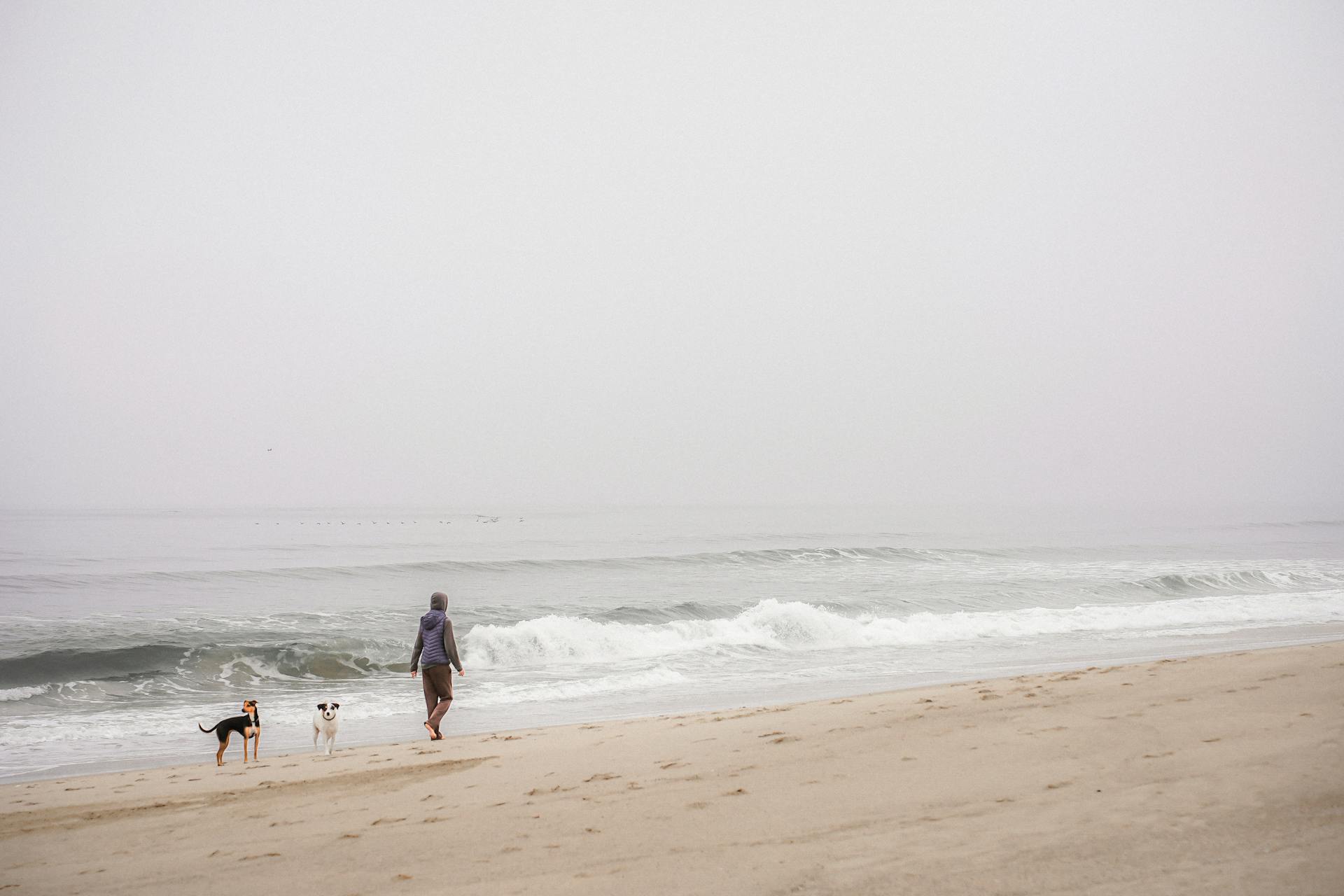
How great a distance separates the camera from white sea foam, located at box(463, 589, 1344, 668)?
58.0ft

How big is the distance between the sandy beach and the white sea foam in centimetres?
879

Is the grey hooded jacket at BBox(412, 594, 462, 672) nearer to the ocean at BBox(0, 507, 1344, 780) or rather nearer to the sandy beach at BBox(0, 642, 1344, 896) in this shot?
the ocean at BBox(0, 507, 1344, 780)

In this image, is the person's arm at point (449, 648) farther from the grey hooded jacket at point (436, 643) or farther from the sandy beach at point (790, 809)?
the sandy beach at point (790, 809)

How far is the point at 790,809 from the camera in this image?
209 inches

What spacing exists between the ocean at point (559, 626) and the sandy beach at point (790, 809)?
312cm

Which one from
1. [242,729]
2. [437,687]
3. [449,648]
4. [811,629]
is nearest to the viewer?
[242,729]

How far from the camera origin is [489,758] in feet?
26.6

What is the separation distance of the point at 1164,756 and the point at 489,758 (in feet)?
19.9

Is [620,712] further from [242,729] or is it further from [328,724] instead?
[242,729]

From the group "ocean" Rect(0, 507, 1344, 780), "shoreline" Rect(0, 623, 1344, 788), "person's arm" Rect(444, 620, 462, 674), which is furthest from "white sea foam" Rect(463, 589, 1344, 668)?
"person's arm" Rect(444, 620, 462, 674)

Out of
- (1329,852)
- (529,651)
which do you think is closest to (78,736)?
(529,651)

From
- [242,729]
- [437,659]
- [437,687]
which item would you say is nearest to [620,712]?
[437,687]

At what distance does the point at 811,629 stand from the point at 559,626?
612 centimetres

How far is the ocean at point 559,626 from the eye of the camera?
482 inches
